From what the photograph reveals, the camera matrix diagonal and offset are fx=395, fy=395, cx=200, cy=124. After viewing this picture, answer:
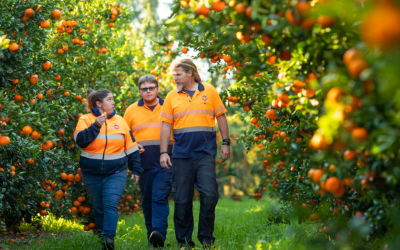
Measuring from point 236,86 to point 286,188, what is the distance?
148 centimetres

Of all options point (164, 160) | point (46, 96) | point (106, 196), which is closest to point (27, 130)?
point (46, 96)

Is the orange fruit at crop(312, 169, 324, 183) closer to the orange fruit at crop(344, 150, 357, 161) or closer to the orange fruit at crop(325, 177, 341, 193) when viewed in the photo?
the orange fruit at crop(325, 177, 341, 193)

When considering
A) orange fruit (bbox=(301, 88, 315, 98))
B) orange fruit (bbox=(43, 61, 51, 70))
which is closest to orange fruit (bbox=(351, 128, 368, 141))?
orange fruit (bbox=(301, 88, 315, 98))

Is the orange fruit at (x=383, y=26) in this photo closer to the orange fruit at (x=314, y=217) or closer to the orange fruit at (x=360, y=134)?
the orange fruit at (x=360, y=134)

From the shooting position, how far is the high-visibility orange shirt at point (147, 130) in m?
5.24

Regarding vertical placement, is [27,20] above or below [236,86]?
above

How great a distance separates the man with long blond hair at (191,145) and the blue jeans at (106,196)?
606 mm

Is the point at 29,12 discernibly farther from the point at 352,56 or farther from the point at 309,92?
the point at 352,56

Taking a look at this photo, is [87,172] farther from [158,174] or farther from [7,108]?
[7,108]

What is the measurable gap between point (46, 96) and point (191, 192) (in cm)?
193

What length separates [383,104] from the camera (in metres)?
1.74

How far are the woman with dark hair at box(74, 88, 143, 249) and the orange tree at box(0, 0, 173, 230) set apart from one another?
1.35 ft

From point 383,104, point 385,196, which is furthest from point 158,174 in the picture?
point 383,104

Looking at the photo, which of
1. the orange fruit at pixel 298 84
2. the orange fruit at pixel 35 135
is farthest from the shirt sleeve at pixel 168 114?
the orange fruit at pixel 298 84
